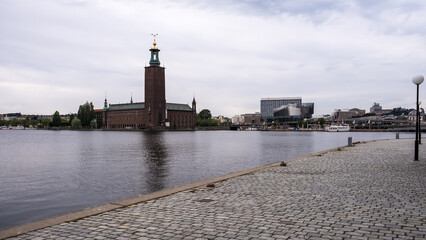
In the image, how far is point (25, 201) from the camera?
40.3 ft

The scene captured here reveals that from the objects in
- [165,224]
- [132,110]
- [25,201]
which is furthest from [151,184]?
[132,110]

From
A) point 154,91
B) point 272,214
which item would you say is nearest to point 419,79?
point 272,214

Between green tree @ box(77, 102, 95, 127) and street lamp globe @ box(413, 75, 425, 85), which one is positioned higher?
green tree @ box(77, 102, 95, 127)

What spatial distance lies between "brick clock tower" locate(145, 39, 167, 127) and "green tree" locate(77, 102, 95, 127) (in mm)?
35675

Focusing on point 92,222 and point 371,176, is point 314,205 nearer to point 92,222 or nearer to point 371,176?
point 92,222

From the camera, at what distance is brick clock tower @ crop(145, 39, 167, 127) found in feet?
548

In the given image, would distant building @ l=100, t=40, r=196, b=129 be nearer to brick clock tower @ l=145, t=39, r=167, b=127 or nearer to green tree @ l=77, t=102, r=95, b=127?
brick clock tower @ l=145, t=39, r=167, b=127

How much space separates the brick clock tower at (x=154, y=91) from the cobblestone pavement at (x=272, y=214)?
15896cm

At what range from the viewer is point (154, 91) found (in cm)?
16775

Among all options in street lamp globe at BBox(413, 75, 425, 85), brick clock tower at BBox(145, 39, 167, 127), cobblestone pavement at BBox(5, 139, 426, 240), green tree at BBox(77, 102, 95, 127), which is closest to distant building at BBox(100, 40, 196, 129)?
brick clock tower at BBox(145, 39, 167, 127)

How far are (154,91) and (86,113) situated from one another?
145ft

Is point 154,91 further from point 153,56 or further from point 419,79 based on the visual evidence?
point 419,79

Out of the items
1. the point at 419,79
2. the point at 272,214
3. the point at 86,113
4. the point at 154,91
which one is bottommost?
the point at 272,214

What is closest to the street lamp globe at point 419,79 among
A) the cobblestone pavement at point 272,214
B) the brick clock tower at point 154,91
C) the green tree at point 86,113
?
the cobblestone pavement at point 272,214
